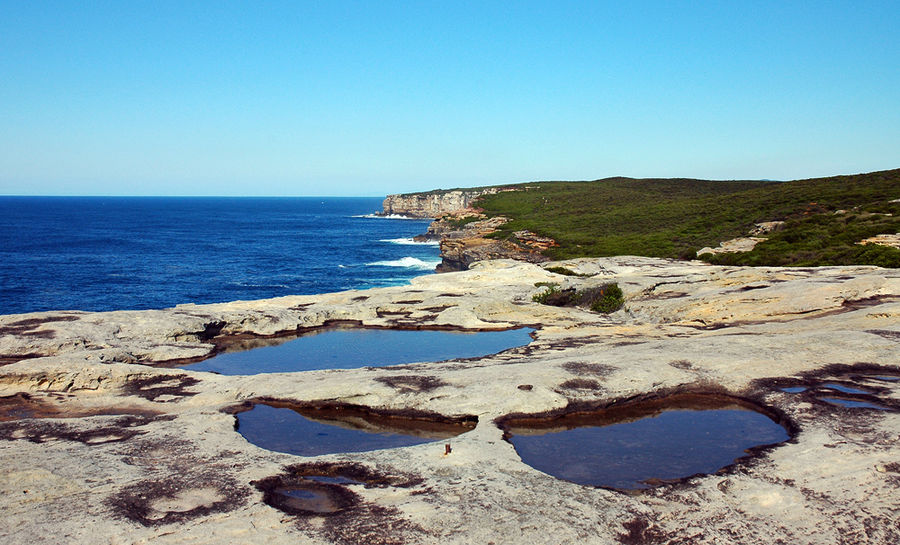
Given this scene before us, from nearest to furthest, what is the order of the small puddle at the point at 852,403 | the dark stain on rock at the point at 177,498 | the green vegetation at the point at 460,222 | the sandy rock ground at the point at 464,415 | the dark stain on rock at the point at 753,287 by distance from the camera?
the sandy rock ground at the point at 464,415 → the dark stain on rock at the point at 177,498 → the small puddle at the point at 852,403 → the dark stain on rock at the point at 753,287 → the green vegetation at the point at 460,222

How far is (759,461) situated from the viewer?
45.8 feet

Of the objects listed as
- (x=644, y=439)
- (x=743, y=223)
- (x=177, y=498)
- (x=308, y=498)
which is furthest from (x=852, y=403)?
Answer: (x=743, y=223)

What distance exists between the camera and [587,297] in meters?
38.5

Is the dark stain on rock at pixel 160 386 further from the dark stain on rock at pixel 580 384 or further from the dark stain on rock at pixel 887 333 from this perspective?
the dark stain on rock at pixel 887 333

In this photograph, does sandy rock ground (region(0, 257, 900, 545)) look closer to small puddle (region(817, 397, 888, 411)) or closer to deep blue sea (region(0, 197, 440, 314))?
small puddle (region(817, 397, 888, 411))

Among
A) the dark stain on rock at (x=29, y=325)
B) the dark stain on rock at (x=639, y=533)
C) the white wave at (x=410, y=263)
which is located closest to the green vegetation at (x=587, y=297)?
the dark stain on rock at (x=639, y=533)

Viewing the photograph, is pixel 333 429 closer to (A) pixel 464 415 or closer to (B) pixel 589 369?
(A) pixel 464 415

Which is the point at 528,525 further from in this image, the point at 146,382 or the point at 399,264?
the point at 399,264

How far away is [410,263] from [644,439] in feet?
255

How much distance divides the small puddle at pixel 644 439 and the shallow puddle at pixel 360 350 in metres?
9.30

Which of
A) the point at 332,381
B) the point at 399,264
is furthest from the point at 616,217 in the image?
the point at 332,381

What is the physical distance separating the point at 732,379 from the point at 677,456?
5.81 metres

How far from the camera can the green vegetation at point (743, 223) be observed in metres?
50.7

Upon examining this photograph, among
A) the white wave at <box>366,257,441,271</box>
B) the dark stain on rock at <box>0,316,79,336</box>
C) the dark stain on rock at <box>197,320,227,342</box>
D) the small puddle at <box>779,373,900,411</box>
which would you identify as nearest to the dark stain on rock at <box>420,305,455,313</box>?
the dark stain on rock at <box>197,320,227,342</box>
